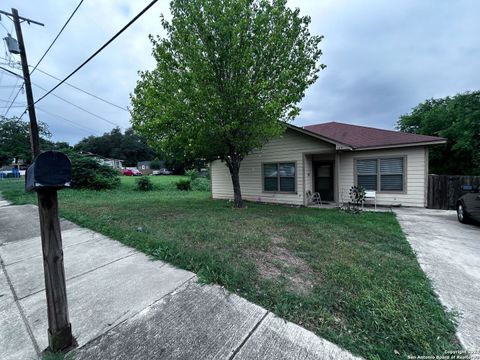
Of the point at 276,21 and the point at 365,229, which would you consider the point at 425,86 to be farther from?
the point at 365,229

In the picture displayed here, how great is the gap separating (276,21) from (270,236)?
266 inches

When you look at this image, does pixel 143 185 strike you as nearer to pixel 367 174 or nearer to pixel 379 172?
pixel 367 174

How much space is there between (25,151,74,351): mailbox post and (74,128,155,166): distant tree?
71.4 meters

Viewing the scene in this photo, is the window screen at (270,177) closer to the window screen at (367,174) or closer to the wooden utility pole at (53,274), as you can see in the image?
the window screen at (367,174)

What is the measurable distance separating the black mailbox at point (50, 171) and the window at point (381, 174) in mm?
9267

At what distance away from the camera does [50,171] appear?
1529 mm

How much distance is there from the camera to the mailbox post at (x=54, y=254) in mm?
1597

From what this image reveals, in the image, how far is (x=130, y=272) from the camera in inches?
115

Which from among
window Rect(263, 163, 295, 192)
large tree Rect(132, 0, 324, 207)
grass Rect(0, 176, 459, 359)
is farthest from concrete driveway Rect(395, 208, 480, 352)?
large tree Rect(132, 0, 324, 207)

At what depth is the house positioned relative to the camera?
767 cm

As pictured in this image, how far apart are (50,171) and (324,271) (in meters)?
3.19

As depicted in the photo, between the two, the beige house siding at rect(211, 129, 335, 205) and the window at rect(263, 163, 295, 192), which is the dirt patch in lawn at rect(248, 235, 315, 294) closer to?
the beige house siding at rect(211, 129, 335, 205)

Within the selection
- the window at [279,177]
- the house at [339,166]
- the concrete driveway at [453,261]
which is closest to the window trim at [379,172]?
the house at [339,166]

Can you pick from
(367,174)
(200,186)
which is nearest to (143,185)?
(200,186)
